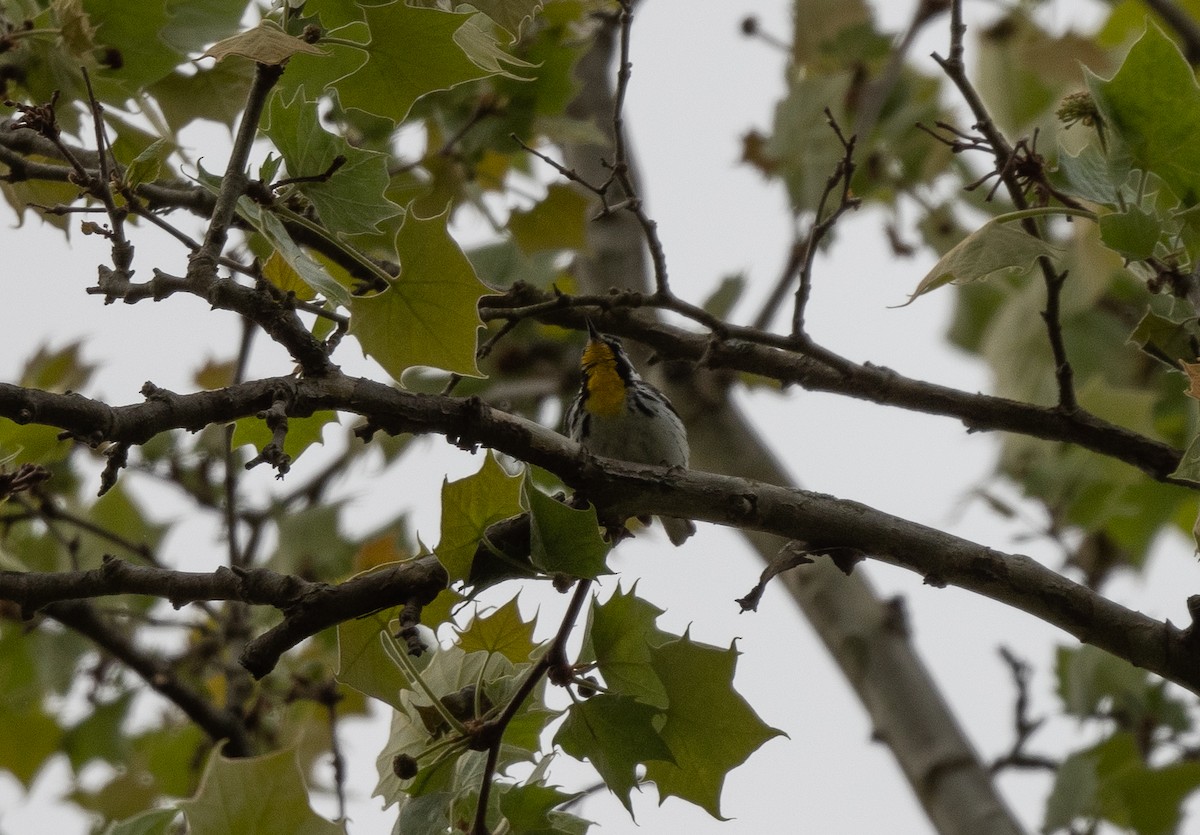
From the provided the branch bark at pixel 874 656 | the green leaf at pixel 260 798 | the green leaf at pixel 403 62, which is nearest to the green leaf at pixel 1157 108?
the green leaf at pixel 403 62

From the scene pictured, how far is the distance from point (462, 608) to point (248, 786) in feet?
1.45

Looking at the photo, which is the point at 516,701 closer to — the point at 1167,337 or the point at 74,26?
the point at 1167,337

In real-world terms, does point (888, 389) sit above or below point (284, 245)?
above

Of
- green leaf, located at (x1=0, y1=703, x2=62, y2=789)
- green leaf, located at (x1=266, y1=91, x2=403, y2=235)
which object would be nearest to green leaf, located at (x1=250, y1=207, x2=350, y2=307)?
green leaf, located at (x1=266, y1=91, x2=403, y2=235)

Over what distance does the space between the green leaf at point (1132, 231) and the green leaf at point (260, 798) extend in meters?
1.57

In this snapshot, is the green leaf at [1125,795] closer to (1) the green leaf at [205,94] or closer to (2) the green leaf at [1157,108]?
(2) the green leaf at [1157,108]

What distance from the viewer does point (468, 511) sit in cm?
195

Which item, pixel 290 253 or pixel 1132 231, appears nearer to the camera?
pixel 290 253

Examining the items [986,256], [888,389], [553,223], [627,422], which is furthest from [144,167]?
[627,422]

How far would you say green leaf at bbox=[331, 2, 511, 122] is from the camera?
2051mm

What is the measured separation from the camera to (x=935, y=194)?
5309 mm

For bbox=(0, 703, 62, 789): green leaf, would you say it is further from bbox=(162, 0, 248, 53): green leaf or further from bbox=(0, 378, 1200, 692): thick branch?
bbox=(0, 378, 1200, 692): thick branch

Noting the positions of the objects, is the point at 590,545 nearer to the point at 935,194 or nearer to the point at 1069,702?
the point at 1069,702

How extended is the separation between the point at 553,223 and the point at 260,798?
7.79ft
